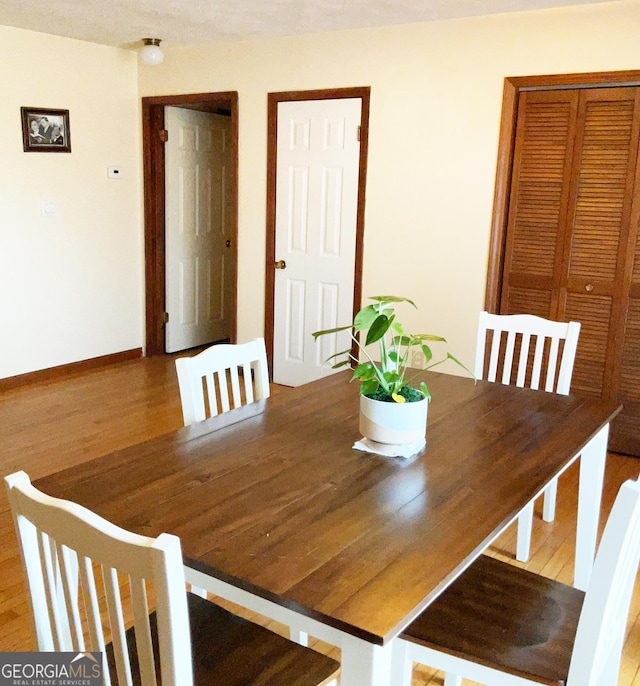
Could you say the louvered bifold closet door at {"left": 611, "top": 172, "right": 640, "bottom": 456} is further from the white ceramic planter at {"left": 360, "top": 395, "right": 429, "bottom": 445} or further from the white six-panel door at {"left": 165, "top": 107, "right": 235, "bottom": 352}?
the white six-panel door at {"left": 165, "top": 107, "right": 235, "bottom": 352}

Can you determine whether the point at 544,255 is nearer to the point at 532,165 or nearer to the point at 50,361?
the point at 532,165

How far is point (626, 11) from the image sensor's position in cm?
351

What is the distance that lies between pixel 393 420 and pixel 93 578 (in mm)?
908

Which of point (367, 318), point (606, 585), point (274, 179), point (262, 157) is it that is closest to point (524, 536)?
point (367, 318)

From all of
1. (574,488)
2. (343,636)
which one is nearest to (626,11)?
(574,488)

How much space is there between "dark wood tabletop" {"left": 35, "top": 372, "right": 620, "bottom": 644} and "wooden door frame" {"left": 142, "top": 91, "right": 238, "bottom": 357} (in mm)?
3069

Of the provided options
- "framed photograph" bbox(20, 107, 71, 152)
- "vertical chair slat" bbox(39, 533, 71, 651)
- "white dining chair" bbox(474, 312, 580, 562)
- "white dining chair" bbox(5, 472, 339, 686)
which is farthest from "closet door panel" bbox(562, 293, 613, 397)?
"framed photograph" bbox(20, 107, 71, 152)

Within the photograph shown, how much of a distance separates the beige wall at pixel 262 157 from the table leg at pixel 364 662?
3.17m

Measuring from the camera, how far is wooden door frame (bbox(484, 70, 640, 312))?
3.62 meters

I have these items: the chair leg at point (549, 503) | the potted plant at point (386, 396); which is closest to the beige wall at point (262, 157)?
the chair leg at point (549, 503)

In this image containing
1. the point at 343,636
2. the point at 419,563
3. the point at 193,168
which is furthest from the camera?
the point at 193,168

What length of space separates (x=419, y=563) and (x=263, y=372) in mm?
1214

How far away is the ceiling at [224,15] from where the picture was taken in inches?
146

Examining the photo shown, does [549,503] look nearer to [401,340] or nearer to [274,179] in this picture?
[401,340]
